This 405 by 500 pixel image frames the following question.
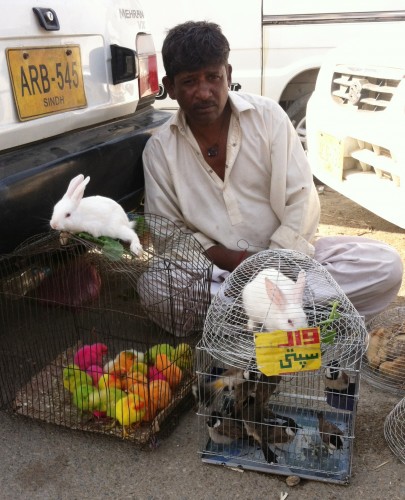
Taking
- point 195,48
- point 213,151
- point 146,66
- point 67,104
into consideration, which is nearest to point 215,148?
point 213,151

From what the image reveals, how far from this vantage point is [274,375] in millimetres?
2154

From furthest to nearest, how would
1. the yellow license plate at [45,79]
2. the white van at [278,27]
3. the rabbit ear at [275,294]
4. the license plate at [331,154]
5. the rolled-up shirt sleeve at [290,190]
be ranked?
the white van at [278,27], the license plate at [331,154], the rolled-up shirt sleeve at [290,190], the yellow license plate at [45,79], the rabbit ear at [275,294]

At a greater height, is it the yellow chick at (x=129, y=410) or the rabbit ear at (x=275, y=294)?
the rabbit ear at (x=275, y=294)

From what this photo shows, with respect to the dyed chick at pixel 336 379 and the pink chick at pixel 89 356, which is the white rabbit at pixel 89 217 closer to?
the pink chick at pixel 89 356

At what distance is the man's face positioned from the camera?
2.81 metres

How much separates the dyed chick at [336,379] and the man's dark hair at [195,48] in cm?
143

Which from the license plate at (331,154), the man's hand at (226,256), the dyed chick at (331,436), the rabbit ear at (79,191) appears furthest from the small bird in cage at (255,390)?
the license plate at (331,154)

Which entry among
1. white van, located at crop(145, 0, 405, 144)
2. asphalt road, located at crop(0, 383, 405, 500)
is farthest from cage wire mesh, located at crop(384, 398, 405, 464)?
white van, located at crop(145, 0, 405, 144)

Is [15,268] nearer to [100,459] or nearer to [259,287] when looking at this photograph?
[100,459]

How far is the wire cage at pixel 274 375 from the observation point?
2.20 metres

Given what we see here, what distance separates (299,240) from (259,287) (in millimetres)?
775

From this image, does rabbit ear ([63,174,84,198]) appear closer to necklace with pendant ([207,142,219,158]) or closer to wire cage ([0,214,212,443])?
wire cage ([0,214,212,443])

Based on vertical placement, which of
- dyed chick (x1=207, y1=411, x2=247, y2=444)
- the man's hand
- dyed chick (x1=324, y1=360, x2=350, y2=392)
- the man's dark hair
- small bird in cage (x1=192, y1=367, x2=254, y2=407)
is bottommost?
dyed chick (x1=207, y1=411, x2=247, y2=444)

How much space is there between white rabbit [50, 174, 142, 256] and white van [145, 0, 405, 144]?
10.5 ft
